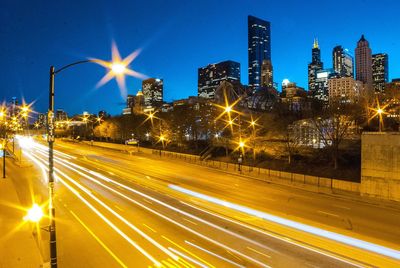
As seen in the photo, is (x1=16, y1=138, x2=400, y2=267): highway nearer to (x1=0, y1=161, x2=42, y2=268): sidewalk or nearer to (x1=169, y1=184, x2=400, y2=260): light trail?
(x1=169, y1=184, x2=400, y2=260): light trail

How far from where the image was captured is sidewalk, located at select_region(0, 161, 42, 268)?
11.9 metres

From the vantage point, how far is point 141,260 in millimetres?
12734

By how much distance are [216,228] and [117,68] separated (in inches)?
385

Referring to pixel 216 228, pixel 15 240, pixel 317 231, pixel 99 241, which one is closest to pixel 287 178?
pixel 317 231

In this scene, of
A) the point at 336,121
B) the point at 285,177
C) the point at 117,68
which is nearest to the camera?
the point at 117,68

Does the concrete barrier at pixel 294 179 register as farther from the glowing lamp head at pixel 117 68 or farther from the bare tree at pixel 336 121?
the glowing lamp head at pixel 117 68

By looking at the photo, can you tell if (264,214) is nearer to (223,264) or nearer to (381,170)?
(223,264)

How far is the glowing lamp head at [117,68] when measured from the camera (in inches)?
449

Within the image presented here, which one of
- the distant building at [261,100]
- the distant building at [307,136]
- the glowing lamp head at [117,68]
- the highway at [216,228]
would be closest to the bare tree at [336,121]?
the distant building at [307,136]

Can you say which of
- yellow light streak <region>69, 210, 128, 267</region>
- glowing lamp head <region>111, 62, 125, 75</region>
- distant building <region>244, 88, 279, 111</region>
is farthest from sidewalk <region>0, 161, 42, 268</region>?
distant building <region>244, 88, 279, 111</region>

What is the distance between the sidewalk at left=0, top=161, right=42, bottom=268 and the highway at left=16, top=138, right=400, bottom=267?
115 centimetres

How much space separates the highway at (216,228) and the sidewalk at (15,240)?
1150 mm

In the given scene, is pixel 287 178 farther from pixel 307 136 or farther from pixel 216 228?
pixel 216 228

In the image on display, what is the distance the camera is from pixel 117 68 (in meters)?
11.5
